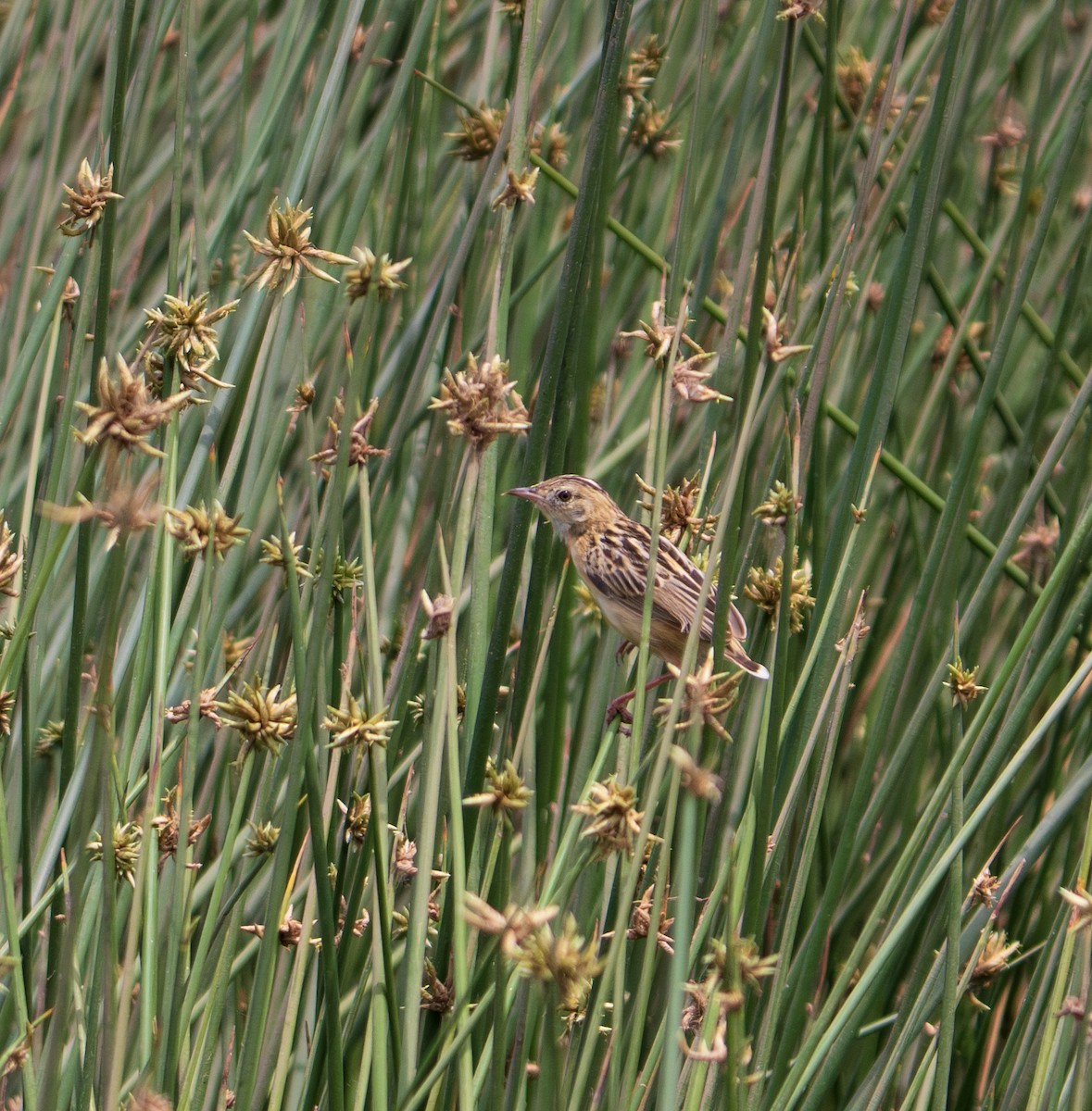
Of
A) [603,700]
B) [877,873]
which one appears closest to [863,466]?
[603,700]

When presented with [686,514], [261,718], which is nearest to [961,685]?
[686,514]

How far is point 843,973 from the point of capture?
6.38 feet

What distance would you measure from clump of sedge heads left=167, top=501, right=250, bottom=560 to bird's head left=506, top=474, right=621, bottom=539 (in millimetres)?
875

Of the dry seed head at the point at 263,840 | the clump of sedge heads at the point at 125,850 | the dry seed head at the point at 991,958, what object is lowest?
the clump of sedge heads at the point at 125,850

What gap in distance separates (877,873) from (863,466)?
3.82 feet

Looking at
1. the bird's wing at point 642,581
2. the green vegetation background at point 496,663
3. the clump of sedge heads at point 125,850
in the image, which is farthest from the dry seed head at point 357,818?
the bird's wing at point 642,581

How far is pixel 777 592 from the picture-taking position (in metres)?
2.11

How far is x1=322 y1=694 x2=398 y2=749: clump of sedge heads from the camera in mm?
1694

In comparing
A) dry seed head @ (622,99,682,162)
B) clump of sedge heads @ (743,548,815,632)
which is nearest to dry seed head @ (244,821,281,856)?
clump of sedge heads @ (743,548,815,632)

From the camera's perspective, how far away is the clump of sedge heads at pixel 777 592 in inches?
82.4

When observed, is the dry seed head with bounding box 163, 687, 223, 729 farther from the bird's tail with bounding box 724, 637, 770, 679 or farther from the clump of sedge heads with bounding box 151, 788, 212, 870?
the bird's tail with bounding box 724, 637, 770, 679

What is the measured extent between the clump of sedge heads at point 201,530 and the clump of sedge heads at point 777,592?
0.78 metres

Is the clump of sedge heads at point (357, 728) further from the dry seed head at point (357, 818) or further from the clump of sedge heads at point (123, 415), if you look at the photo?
the clump of sedge heads at point (123, 415)

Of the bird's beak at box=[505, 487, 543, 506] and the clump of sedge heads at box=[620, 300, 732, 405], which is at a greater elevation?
the clump of sedge heads at box=[620, 300, 732, 405]
